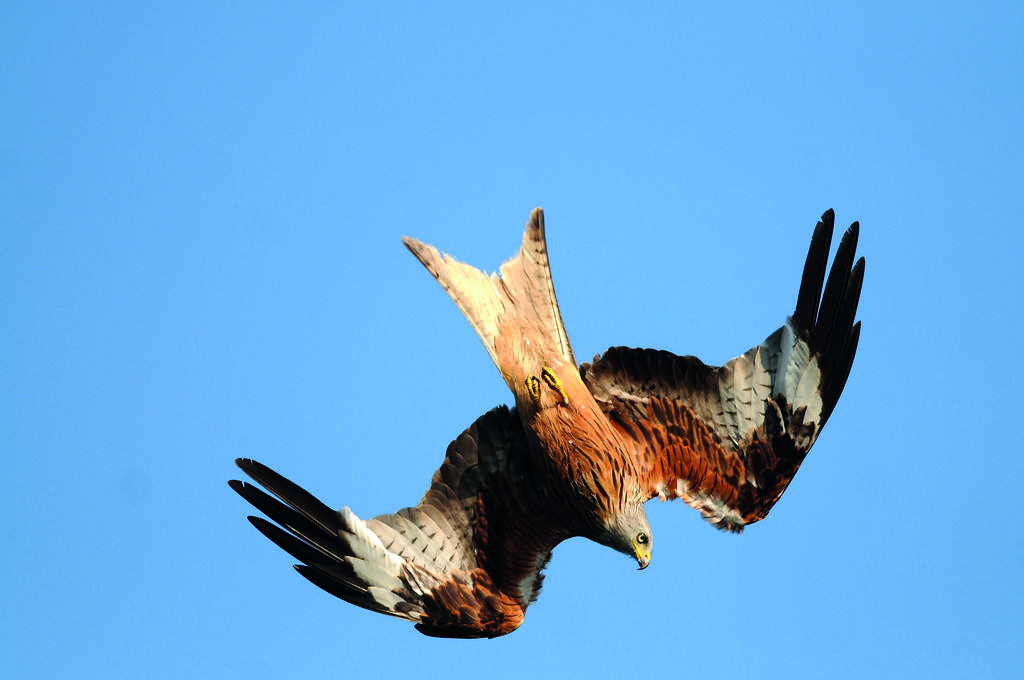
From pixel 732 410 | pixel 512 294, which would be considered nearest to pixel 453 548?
pixel 512 294

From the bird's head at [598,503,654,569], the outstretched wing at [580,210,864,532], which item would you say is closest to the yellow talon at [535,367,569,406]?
the outstretched wing at [580,210,864,532]

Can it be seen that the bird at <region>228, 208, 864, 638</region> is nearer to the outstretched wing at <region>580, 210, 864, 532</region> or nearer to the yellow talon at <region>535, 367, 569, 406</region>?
the outstretched wing at <region>580, 210, 864, 532</region>

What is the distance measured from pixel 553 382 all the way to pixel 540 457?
1.98 ft

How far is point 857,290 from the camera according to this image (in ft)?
27.6

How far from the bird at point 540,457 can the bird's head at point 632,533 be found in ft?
0.79

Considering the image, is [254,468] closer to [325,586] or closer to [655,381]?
[325,586]

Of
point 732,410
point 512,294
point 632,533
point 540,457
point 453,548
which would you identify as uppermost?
point 512,294

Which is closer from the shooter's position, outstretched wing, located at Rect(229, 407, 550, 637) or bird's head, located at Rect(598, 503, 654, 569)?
bird's head, located at Rect(598, 503, 654, 569)

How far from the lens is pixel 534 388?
8039mm

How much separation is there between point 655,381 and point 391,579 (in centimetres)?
270

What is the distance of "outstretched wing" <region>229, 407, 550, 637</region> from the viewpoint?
337 inches

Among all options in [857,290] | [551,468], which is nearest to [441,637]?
[551,468]

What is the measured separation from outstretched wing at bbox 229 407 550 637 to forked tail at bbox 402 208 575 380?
75 cm

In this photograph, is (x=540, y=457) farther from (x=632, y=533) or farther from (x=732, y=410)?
(x=732, y=410)
